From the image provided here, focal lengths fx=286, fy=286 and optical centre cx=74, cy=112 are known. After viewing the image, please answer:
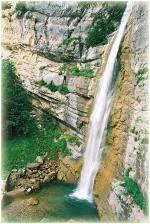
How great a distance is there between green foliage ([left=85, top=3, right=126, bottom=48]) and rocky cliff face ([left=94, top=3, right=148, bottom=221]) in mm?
3492

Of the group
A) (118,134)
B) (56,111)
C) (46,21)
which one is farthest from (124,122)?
(46,21)

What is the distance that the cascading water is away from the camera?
43.4 feet

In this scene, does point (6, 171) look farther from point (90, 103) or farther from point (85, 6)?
point (85, 6)

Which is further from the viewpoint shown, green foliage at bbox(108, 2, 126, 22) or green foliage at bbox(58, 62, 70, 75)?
green foliage at bbox(58, 62, 70, 75)

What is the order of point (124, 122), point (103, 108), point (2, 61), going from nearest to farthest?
point (124, 122)
point (103, 108)
point (2, 61)

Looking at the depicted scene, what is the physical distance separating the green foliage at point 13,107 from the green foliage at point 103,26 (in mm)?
5235

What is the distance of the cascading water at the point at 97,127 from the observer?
13234mm

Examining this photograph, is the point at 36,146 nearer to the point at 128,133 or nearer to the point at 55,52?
the point at 55,52

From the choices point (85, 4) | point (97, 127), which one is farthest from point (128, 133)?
point (85, 4)

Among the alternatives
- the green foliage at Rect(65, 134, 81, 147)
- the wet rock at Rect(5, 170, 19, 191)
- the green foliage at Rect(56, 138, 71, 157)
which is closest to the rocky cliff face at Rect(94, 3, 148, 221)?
the green foliage at Rect(65, 134, 81, 147)

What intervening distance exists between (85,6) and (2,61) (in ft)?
20.9

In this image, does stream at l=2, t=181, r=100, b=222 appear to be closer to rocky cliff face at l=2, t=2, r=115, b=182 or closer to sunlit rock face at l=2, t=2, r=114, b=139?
rocky cliff face at l=2, t=2, r=115, b=182

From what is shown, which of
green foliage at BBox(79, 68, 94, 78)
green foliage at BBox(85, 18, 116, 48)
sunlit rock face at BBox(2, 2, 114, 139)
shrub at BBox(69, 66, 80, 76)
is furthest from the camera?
shrub at BBox(69, 66, 80, 76)

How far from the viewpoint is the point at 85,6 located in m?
16.5
